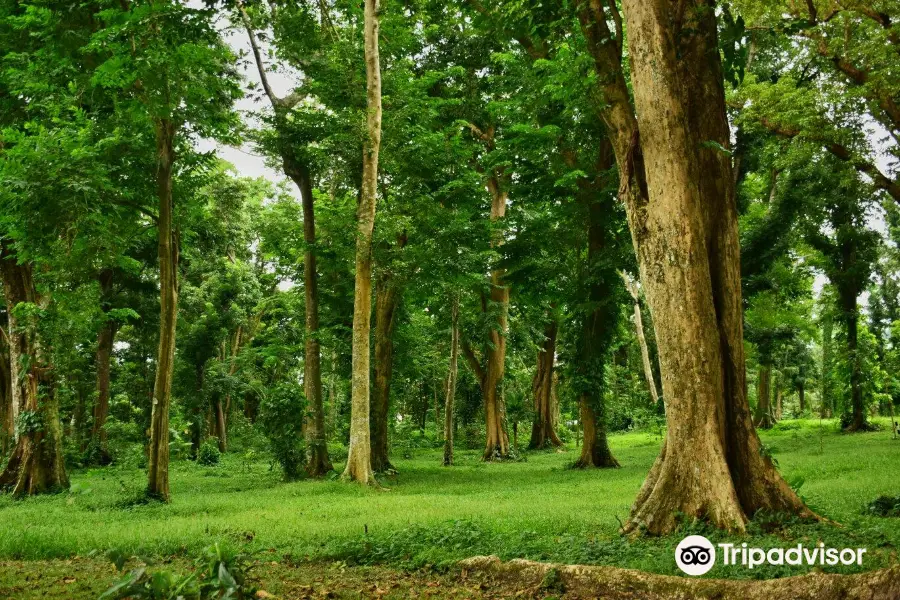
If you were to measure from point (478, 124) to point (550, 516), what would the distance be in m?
16.5

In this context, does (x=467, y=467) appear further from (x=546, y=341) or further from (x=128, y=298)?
(x=128, y=298)

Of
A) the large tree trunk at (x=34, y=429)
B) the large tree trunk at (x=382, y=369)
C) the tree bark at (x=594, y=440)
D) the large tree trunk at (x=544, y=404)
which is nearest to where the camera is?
the large tree trunk at (x=34, y=429)

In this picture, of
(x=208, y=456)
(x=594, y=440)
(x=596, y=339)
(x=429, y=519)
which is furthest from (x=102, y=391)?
(x=429, y=519)

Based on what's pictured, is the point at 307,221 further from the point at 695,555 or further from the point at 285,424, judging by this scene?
the point at 695,555

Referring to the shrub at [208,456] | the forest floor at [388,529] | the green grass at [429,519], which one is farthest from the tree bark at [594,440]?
the shrub at [208,456]

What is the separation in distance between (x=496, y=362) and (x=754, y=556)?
720 inches

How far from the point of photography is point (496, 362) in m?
23.5

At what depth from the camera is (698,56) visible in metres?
7.37

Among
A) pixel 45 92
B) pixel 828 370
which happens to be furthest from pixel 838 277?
pixel 45 92

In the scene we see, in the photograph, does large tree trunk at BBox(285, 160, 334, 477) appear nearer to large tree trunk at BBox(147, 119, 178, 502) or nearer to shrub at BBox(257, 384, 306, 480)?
shrub at BBox(257, 384, 306, 480)

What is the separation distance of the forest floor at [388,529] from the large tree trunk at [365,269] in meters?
0.82

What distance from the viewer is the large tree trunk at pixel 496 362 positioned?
2236 centimetres

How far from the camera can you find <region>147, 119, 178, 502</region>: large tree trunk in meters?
11.5

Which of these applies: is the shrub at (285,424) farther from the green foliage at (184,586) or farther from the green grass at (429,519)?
the green foliage at (184,586)
